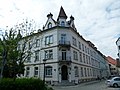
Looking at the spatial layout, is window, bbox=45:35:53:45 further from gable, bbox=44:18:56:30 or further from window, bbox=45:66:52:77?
window, bbox=45:66:52:77

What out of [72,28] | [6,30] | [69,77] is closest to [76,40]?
[72,28]

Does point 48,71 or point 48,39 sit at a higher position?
point 48,39

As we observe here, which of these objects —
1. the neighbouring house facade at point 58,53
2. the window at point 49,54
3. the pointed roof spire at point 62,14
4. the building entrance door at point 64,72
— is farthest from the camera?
the pointed roof spire at point 62,14

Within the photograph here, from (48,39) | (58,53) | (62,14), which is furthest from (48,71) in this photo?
(62,14)

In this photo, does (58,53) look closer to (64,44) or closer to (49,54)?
(64,44)

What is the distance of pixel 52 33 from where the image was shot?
32.9 meters

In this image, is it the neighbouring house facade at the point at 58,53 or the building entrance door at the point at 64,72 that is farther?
the building entrance door at the point at 64,72

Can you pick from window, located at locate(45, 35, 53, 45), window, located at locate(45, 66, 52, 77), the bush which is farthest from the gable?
the bush

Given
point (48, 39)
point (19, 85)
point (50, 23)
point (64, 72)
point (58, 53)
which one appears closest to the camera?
point (19, 85)

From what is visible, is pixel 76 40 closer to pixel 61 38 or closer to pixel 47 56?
pixel 61 38

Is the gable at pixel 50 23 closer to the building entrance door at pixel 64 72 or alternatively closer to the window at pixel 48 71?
the window at pixel 48 71

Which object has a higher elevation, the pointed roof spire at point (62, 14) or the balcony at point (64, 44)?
the pointed roof spire at point (62, 14)

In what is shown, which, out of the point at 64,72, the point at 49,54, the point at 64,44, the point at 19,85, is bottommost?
the point at 19,85

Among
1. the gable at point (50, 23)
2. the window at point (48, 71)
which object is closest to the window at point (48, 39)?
the gable at point (50, 23)
